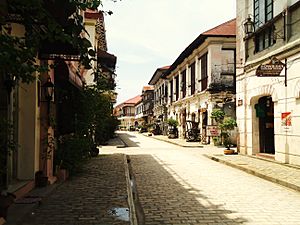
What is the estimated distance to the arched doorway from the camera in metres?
15.3

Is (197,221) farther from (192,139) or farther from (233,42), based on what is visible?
(192,139)

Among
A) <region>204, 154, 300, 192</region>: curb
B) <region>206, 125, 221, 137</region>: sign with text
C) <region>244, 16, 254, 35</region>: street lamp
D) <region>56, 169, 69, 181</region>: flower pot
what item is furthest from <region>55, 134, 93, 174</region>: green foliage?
<region>206, 125, 221, 137</region>: sign with text

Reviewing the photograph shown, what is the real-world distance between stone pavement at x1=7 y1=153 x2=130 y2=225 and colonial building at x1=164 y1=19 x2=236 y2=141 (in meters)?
16.8

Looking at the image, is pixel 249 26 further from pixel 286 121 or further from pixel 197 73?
pixel 197 73

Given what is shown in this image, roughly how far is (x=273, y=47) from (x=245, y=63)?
2836 mm

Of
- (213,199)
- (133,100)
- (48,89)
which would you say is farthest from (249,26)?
(133,100)

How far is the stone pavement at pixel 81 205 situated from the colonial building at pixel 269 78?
6.30 meters

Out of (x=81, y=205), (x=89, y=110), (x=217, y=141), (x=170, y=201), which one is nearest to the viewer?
(x=81, y=205)

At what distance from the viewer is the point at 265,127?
15.6m

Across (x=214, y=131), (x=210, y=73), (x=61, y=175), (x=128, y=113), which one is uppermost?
(x=210, y=73)

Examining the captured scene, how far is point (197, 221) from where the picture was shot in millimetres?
5777

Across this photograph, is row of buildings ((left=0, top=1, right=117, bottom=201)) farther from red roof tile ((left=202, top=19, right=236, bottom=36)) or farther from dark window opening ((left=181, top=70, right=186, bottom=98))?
dark window opening ((left=181, top=70, right=186, bottom=98))

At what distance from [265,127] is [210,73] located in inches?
407

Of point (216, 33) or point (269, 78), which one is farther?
point (216, 33)
